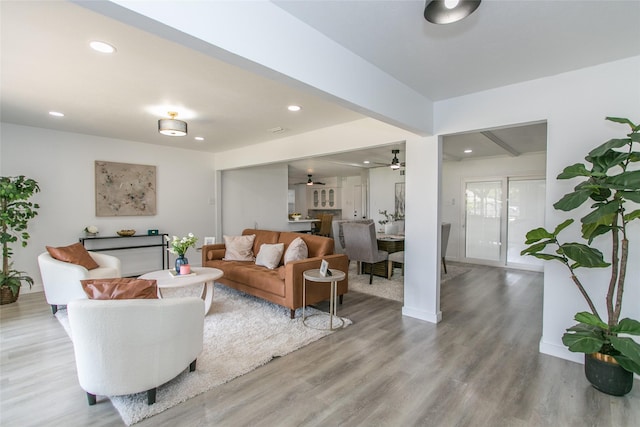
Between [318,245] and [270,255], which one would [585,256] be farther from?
[270,255]

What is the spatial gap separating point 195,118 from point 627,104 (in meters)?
4.39

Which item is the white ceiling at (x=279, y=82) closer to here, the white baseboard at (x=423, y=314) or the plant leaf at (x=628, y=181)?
the plant leaf at (x=628, y=181)

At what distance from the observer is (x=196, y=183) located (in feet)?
20.8

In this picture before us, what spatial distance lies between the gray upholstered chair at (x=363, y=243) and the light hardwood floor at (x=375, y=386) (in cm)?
172

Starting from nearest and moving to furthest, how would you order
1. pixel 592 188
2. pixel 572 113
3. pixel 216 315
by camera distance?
pixel 592 188 → pixel 572 113 → pixel 216 315

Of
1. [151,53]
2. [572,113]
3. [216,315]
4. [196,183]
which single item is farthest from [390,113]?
[196,183]

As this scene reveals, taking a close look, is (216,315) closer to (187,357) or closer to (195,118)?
(187,357)

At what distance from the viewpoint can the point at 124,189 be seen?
5.41m

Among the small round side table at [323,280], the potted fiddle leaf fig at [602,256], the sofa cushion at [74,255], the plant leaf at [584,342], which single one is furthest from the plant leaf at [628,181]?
the sofa cushion at [74,255]


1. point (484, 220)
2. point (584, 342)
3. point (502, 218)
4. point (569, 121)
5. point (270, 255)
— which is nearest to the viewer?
point (584, 342)

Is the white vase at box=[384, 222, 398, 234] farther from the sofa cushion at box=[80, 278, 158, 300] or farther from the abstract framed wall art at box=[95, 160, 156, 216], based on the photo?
the sofa cushion at box=[80, 278, 158, 300]

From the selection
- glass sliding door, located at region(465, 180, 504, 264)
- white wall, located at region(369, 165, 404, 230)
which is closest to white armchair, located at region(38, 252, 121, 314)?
white wall, located at region(369, 165, 404, 230)

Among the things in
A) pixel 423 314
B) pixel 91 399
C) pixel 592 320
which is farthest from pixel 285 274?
pixel 592 320

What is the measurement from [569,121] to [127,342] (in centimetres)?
378
